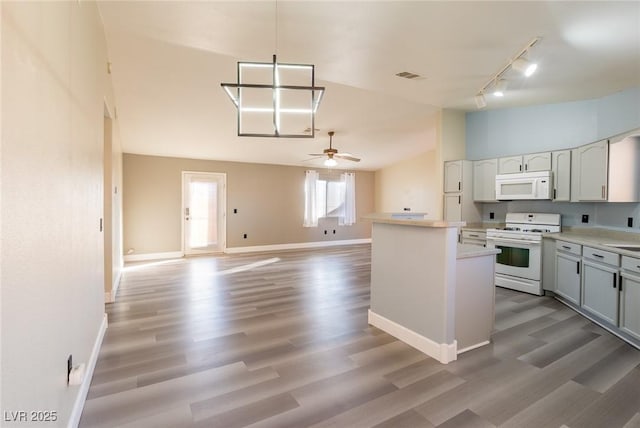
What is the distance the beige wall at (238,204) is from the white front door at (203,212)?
131 mm

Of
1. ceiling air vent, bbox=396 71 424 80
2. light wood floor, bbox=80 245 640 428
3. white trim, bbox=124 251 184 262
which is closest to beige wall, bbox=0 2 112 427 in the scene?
light wood floor, bbox=80 245 640 428

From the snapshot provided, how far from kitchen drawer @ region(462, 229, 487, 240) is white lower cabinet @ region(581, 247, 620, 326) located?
1.45 metres

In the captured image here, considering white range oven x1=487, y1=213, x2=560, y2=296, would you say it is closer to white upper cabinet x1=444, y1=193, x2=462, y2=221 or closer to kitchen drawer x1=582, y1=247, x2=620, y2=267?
white upper cabinet x1=444, y1=193, x2=462, y2=221

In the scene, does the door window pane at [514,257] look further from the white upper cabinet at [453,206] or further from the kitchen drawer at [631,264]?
the kitchen drawer at [631,264]

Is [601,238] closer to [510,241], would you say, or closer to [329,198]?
[510,241]

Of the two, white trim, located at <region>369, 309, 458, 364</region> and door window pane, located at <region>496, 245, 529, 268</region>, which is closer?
white trim, located at <region>369, 309, 458, 364</region>

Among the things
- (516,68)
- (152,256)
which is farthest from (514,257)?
(152,256)

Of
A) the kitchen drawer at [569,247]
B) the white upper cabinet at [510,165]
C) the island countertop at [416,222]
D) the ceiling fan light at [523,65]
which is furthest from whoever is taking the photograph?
the white upper cabinet at [510,165]

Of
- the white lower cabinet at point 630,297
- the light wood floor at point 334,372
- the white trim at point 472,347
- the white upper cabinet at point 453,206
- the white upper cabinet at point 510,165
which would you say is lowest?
the light wood floor at point 334,372

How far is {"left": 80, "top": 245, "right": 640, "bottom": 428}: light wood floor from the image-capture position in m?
1.81

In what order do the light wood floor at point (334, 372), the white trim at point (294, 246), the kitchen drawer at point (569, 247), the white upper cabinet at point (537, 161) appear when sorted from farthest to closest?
the white trim at point (294, 246) < the white upper cabinet at point (537, 161) < the kitchen drawer at point (569, 247) < the light wood floor at point (334, 372)

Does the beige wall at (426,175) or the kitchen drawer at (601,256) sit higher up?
the beige wall at (426,175)

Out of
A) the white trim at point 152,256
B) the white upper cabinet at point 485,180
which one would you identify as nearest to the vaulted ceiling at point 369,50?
the white upper cabinet at point 485,180

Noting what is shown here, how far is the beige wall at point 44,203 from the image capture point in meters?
0.96
